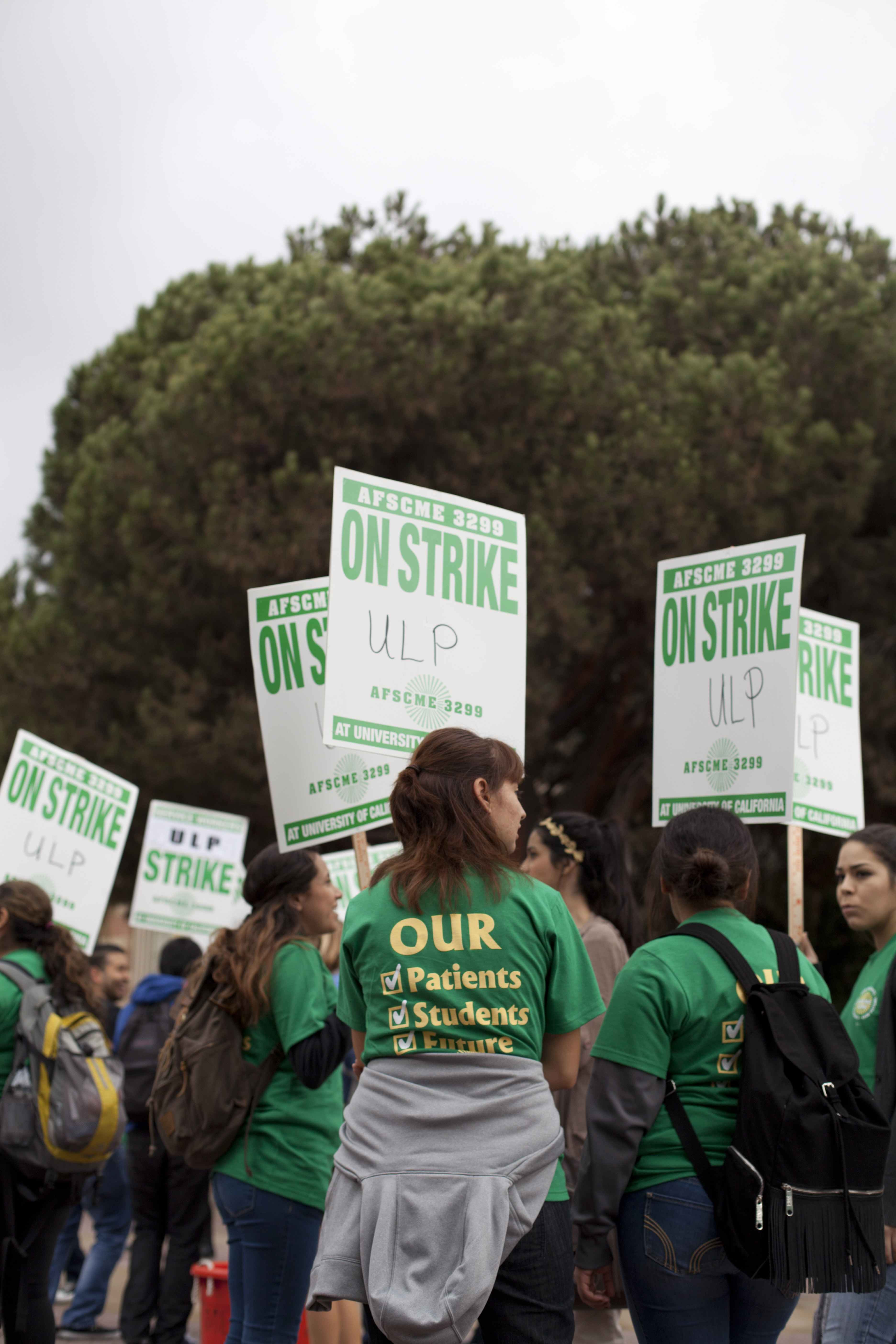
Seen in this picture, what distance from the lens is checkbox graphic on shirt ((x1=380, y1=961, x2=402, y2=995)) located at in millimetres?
2217

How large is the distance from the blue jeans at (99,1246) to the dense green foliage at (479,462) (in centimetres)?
577

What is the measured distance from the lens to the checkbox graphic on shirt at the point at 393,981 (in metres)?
2.22

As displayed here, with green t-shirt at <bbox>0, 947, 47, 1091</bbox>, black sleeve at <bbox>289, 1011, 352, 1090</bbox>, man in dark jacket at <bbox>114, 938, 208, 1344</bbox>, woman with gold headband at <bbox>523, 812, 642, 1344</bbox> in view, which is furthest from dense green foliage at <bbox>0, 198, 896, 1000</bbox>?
black sleeve at <bbox>289, 1011, 352, 1090</bbox>

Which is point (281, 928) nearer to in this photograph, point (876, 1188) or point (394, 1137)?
point (394, 1137)

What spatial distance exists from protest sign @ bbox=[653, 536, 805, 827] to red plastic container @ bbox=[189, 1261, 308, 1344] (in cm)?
208

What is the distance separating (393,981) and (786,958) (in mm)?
887

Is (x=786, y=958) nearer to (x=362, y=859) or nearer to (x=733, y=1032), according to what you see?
(x=733, y=1032)

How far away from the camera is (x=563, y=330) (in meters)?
12.8

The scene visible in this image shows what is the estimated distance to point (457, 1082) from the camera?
2.17 metres

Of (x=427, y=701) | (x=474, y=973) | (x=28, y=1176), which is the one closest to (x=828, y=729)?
(x=427, y=701)

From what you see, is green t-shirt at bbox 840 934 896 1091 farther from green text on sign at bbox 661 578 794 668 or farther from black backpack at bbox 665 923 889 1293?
green text on sign at bbox 661 578 794 668

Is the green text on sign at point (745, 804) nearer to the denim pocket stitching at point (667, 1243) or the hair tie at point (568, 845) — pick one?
the hair tie at point (568, 845)

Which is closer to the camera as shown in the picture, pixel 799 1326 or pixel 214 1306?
pixel 214 1306

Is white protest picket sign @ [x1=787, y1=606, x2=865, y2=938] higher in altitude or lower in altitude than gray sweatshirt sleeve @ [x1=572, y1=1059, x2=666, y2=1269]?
higher
